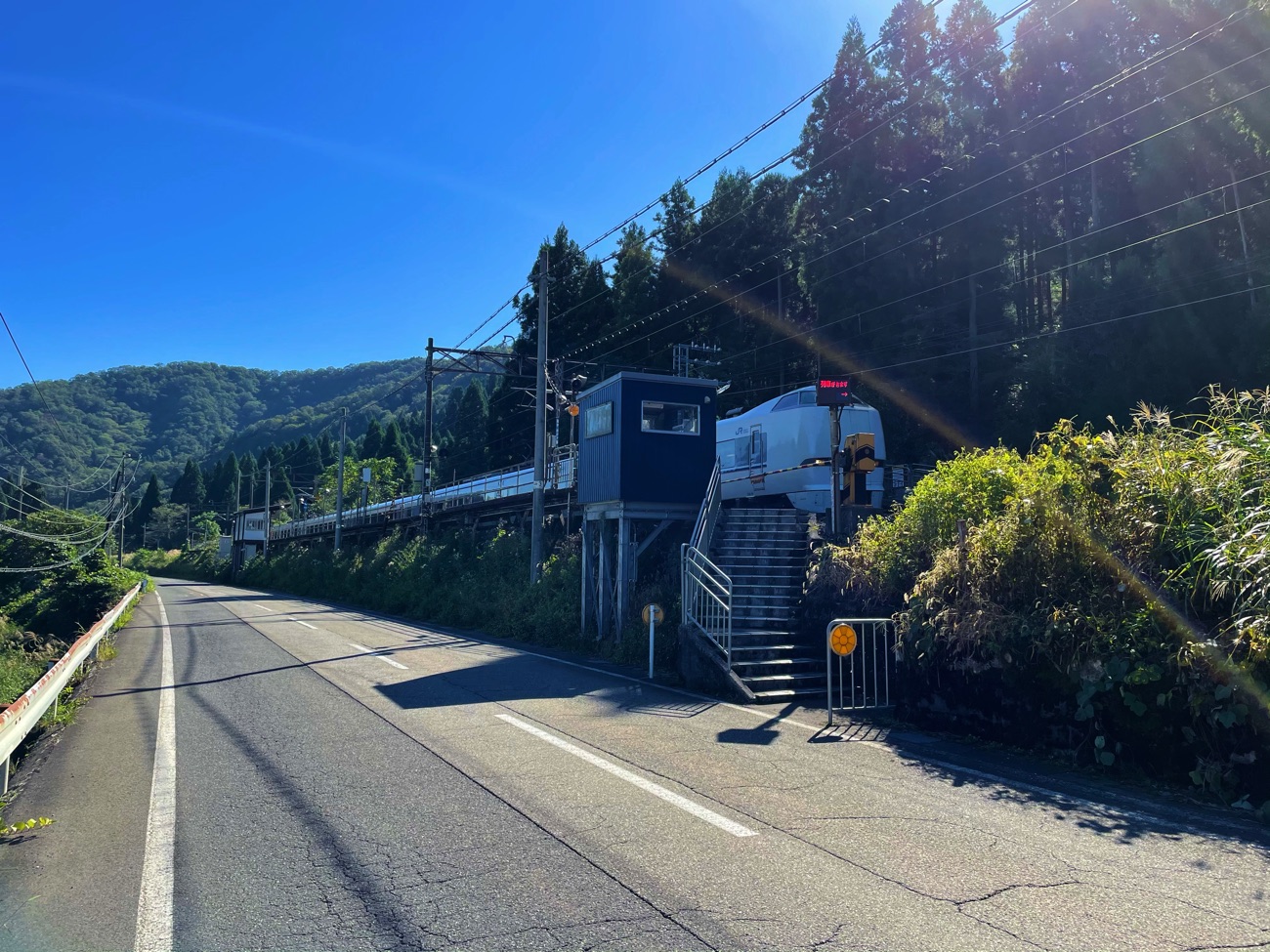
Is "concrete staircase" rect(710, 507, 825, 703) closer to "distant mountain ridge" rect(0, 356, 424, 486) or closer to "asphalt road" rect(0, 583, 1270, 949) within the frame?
"asphalt road" rect(0, 583, 1270, 949)

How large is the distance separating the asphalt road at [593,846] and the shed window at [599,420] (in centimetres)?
905

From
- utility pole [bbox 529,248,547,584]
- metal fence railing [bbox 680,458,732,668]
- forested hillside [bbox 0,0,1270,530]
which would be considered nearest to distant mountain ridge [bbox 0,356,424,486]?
forested hillside [bbox 0,0,1270,530]

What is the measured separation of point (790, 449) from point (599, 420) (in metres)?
6.42

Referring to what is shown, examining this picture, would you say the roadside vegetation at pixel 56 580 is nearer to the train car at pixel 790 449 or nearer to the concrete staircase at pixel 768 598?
the train car at pixel 790 449

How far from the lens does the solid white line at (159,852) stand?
3906mm

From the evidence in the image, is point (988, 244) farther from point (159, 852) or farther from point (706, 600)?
point (159, 852)

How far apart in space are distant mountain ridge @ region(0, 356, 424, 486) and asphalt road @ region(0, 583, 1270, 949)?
2938 cm

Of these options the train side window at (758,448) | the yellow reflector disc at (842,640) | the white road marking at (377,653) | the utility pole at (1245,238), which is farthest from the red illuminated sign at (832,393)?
the utility pole at (1245,238)

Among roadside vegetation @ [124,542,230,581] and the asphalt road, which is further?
roadside vegetation @ [124,542,230,581]

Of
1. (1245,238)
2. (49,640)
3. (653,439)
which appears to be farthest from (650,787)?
(49,640)

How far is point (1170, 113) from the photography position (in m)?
26.4

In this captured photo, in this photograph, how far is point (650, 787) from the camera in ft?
20.8

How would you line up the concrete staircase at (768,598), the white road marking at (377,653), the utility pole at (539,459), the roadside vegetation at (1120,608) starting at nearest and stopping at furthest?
the roadside vegetation at (1120,608) < the concrete staircase at (768,598) < the white road marking at (377,653) < the utility pole at (539,459)

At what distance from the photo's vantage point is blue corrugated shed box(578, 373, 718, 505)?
16984mm
